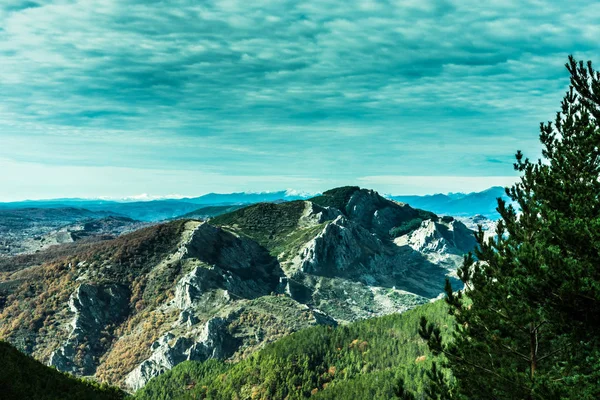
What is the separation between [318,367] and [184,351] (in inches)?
2487

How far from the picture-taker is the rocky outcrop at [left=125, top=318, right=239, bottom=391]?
6565 inches

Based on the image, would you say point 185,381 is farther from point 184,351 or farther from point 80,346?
point 80,346

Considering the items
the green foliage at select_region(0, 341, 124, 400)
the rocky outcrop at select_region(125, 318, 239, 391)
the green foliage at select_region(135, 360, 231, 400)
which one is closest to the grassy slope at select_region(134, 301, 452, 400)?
the green foliage at select_region(135, 360, 231, 400)

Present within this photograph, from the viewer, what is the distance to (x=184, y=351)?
170750 millimetres

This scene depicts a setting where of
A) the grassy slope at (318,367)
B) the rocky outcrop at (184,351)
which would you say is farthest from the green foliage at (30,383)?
the rocky outcrop at (184,351)

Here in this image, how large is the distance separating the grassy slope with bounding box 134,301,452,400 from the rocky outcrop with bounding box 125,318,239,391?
245 inches

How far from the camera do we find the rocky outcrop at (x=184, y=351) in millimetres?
166750

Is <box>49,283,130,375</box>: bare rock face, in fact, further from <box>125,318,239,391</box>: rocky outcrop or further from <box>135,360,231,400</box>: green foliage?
<box>135,360,231,400</box>: green foliage

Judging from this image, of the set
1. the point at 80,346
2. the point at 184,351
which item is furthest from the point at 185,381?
the point at 80,346

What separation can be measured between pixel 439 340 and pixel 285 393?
119161 mm

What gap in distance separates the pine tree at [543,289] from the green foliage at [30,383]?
61.9 meters

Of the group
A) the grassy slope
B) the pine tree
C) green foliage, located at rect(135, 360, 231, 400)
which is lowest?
green foliage, located at rect(135, 360, 231, 400)

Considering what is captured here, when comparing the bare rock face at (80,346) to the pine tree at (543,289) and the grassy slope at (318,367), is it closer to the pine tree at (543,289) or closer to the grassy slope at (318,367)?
the grassy slope at (318,367)

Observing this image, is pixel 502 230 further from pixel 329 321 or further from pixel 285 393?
pixel 329 321
